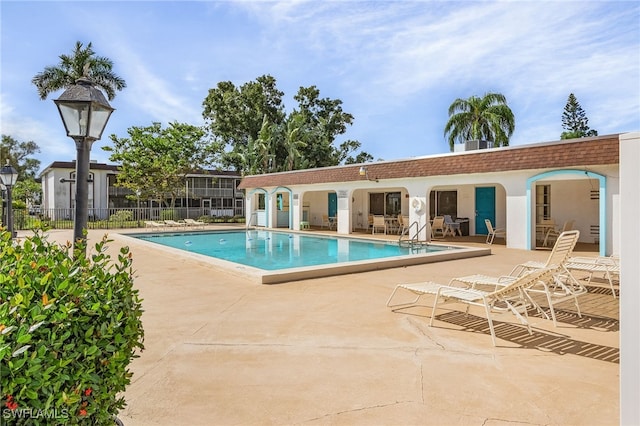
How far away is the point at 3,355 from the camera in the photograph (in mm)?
1496

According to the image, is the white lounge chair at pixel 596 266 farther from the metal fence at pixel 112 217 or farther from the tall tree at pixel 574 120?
the tall tree at pixel 574 120

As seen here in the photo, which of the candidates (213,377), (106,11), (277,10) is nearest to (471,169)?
(277,10)

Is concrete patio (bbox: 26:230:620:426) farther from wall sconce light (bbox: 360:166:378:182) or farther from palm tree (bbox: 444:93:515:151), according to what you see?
palm tree (bbox: 444:93:515:151)

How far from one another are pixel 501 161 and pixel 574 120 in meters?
33.1

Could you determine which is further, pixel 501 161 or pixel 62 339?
pixel 501 161

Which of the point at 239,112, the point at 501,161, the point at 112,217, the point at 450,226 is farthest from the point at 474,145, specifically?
the point at 112,217

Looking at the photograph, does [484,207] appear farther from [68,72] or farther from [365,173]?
[68,72]

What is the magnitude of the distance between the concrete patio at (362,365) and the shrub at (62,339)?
1.22 metres

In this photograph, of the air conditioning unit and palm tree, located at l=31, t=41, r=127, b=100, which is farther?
palm tree, located at l=31, t=41, r=127, b=100

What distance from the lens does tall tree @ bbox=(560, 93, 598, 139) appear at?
39.4 meters

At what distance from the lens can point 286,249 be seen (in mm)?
15703

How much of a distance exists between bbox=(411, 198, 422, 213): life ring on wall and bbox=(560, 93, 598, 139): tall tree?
30.3m

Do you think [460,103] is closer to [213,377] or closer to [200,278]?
[200,278]

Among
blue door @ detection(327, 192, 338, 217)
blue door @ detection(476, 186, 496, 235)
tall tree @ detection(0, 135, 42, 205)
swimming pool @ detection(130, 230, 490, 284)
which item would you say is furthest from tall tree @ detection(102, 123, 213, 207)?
tall tree @ detection(0, 135, 42, 205)
